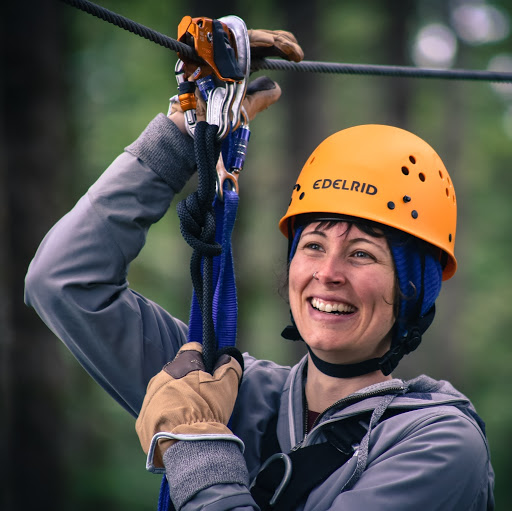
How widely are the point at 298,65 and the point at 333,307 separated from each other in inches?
35.6

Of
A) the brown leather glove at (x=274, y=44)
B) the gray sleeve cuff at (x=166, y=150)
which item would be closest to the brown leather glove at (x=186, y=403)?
the gray sleeve cuff at (x=166, y=150)

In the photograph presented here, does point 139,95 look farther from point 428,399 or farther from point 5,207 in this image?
point 428,399

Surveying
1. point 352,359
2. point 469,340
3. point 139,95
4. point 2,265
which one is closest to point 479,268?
point 469,340

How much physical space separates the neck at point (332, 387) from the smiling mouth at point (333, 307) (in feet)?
0.84

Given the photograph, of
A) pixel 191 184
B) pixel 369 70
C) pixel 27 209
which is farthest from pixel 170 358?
pixel 191 184

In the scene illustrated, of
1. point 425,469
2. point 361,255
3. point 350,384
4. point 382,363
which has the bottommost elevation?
point 425,469

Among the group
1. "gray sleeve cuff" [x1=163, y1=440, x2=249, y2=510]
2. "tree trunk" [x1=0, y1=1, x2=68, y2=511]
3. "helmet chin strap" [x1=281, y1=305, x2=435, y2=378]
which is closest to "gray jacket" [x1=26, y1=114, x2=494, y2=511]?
"gray sleeve cuff" [x1=163, y1=440, x2=249, y2=510]

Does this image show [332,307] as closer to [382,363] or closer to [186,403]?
[382,363]

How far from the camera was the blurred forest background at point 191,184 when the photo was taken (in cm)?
534

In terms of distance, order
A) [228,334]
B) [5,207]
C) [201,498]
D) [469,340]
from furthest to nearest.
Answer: [469,340] < [5,207] < [228,334] < [201,498]

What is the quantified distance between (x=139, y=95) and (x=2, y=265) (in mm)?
6009

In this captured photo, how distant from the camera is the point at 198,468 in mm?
1792

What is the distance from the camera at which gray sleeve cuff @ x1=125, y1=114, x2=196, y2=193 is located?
2.18 m

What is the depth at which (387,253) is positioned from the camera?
2219mm
